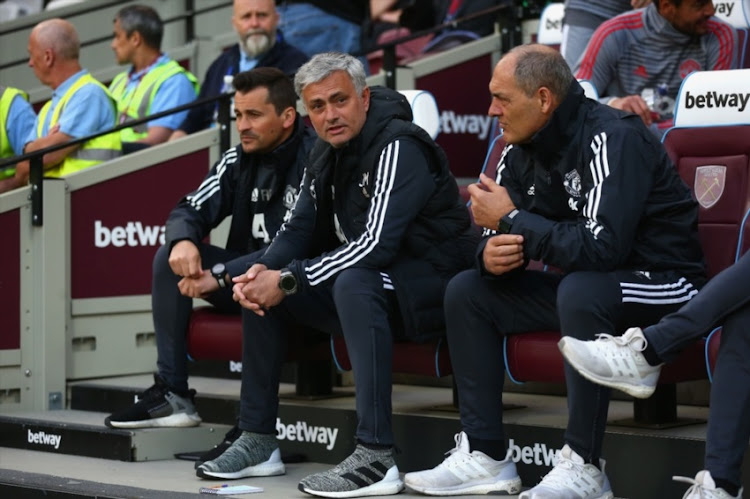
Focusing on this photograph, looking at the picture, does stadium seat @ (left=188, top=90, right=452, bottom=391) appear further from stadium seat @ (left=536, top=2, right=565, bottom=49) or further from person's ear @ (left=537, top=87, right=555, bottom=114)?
stadium seat @ (left=536, top=2, right=565, bottom=49)

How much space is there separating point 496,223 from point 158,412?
5.97 feet

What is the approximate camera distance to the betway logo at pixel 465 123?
7.83 metres

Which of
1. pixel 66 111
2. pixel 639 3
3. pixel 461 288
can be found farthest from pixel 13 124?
pixel 461 288

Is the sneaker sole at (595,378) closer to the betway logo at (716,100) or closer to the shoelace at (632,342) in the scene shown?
the shoelace at (632,342)

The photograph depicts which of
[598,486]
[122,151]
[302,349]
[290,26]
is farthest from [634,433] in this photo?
[290,26]

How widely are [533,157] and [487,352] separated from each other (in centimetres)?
65

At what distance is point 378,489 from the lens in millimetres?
4422

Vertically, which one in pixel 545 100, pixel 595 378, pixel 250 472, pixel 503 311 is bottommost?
pixel 250 472

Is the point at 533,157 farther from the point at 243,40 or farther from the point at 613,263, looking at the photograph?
the point at 243,40

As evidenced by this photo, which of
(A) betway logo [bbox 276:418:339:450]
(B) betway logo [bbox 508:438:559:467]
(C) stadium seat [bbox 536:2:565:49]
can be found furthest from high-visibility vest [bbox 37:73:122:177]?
(B) betway logo [bbox 508:438:559:467]

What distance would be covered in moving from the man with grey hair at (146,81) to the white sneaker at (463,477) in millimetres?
3511

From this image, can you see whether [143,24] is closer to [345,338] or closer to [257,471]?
[257,471]

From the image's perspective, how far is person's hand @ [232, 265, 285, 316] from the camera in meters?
4.74

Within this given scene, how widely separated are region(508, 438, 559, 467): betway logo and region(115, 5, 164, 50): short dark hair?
3.94m
